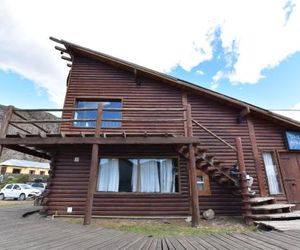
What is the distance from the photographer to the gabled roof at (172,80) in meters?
9.25

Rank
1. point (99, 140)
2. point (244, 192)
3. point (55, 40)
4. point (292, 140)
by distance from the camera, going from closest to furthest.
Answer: point (244, 192) < point (99, 140) < point (292, 140) < point (55, 40)

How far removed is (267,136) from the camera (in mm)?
9477

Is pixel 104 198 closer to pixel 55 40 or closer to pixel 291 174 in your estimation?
pixel 55 40

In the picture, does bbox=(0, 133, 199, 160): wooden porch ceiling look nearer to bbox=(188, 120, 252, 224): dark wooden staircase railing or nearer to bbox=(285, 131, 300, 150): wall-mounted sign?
bbox=(188, 120, 252, 224): dark wooden staircase railing

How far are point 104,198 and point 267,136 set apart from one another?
26.4ft

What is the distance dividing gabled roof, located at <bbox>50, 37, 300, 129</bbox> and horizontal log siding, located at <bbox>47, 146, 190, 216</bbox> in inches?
140

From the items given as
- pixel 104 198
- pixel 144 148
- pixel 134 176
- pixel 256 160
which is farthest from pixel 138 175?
pixel 256 160

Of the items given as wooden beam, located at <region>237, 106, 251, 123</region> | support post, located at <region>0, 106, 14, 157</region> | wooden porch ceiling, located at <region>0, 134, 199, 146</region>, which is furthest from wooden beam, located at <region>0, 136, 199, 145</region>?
wooden beam, located at <region>237, 106, 251, 123</region>

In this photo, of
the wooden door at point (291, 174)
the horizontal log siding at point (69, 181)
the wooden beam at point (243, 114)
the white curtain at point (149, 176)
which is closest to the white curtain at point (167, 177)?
the white curtain at point (149, 176)

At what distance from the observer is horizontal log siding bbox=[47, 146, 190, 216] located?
26.5 feet

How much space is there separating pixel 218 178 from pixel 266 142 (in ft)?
11.0

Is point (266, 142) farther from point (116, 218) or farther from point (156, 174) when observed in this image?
point (116, 218)

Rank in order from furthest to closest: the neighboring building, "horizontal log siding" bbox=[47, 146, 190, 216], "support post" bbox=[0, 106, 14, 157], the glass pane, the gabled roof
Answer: the neighboring building < the gabled roof < the glass pane < "horizontal log siding" bbox=[47, 146, 190, 216] < "support post" bbox=[0, 106, 14, 157]

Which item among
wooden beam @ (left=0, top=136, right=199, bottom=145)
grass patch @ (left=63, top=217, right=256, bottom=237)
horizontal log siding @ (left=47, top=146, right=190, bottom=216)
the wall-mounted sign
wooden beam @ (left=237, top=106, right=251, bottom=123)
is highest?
wooden beam @ (left=237, top=106, right=251, bottom=123)
